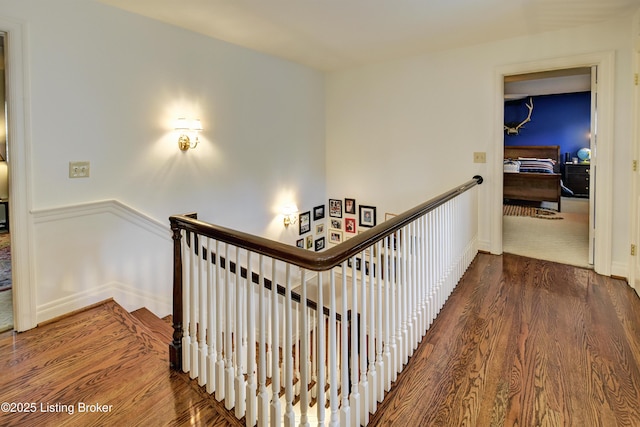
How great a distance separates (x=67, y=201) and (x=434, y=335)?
8.83 feet

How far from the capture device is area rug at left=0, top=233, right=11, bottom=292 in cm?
296

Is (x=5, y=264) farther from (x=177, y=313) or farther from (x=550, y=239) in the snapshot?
(x=550, y=239)

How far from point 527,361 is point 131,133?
10.5 feet

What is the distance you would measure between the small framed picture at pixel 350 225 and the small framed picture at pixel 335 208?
0.14m

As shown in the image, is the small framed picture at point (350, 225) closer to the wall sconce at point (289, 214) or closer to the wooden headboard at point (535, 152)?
the wall sconce at point (289, 214)

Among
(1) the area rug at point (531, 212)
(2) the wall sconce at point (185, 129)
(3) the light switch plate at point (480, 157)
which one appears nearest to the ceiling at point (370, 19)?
(2) the wall sconce at point (185, 129)

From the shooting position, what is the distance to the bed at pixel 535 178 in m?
6.41

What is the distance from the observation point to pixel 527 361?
6.25 feet

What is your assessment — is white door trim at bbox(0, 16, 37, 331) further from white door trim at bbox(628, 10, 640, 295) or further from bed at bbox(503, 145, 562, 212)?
bed at bbox(503, 145, 562, 212)

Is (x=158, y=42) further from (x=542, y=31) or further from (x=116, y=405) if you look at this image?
(x=542, y=31)

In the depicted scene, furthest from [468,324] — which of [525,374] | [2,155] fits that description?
[2,155]

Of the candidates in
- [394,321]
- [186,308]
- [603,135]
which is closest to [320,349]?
[394,321]

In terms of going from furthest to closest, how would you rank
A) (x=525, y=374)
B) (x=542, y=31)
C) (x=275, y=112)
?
(x=275, y=112) < (x=542, y=31) < (x=525, y=374)

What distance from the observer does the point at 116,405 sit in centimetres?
162
